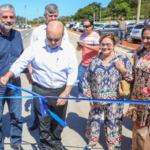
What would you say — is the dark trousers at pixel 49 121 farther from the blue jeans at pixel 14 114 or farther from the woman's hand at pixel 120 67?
the woman's hand at pixel 120 67

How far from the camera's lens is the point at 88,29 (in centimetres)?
416

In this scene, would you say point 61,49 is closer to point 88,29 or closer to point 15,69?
point 15,69

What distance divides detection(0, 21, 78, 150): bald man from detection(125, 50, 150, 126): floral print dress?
2.63 feet

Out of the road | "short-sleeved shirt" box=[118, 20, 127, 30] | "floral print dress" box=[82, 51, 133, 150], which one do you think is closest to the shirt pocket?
"floral print dress" box=[82, 51, 133, 150]

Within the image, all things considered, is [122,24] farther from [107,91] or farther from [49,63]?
[49,63]

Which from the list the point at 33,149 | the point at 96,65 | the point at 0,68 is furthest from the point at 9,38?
the point at 33,149

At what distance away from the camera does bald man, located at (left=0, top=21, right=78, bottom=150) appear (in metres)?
2.20

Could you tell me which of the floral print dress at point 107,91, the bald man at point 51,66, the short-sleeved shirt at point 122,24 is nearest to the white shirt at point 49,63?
the bald man at point 51,66

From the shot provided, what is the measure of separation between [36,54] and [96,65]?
2.64 feet

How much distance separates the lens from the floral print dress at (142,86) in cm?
233

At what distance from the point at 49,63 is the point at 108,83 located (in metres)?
0.83

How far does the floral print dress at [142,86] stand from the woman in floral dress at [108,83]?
13cm

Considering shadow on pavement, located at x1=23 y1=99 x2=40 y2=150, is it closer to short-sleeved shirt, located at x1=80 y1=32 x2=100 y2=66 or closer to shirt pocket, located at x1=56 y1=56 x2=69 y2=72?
shirt pocket, located at x1=56 y1=56 x2=69 y2=72

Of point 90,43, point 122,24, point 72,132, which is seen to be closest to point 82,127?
point 72,132
